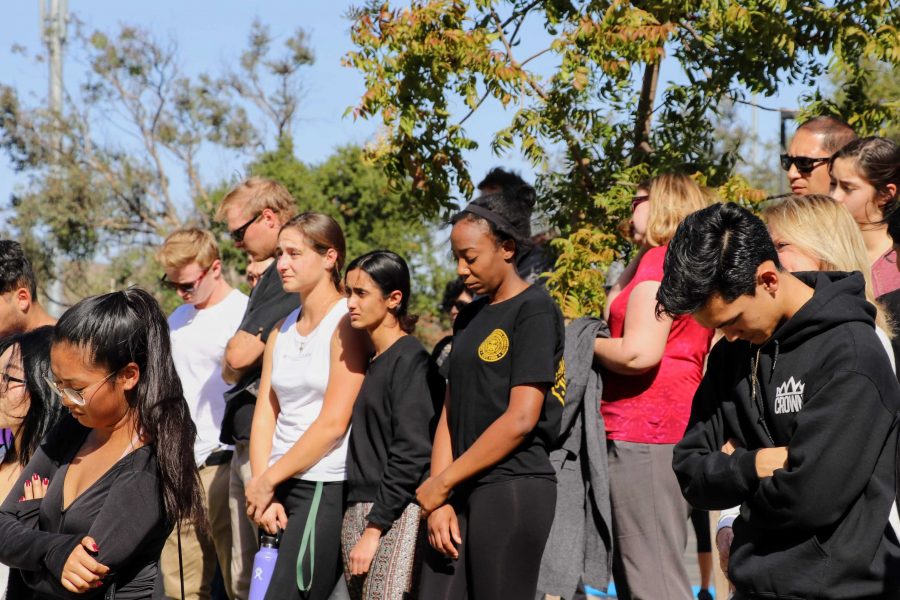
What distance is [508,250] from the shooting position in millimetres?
4492

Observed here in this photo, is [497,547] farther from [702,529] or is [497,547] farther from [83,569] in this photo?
[702,529]

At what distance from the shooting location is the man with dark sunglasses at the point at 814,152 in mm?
4906

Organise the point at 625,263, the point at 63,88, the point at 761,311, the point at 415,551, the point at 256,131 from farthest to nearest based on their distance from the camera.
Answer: the point at 256,131
the point at 63,88
the point at 625,263
the point at 415,551
the point at 761,311

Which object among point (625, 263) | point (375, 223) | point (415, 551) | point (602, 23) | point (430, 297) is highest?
point (375, 223)

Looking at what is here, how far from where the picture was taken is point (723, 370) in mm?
3195

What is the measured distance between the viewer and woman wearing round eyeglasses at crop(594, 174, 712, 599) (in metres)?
4.62

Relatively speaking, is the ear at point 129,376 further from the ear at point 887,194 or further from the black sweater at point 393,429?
the ear at point 887,194

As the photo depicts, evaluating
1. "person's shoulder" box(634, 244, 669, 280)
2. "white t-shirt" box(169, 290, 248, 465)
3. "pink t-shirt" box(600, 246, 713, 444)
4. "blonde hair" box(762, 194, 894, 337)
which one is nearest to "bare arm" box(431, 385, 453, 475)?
"pink t-shirt" box(600, 246, 713, 444)

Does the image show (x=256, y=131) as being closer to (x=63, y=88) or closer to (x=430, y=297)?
(x=63, y=88)

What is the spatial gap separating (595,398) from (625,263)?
1502 millimetres

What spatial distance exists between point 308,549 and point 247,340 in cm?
120

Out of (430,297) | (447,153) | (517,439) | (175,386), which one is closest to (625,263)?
(447,153)

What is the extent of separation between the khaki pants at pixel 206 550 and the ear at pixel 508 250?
2.35 m

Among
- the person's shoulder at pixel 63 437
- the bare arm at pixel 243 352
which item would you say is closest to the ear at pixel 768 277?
the person's shoulder at pixel 63 437
